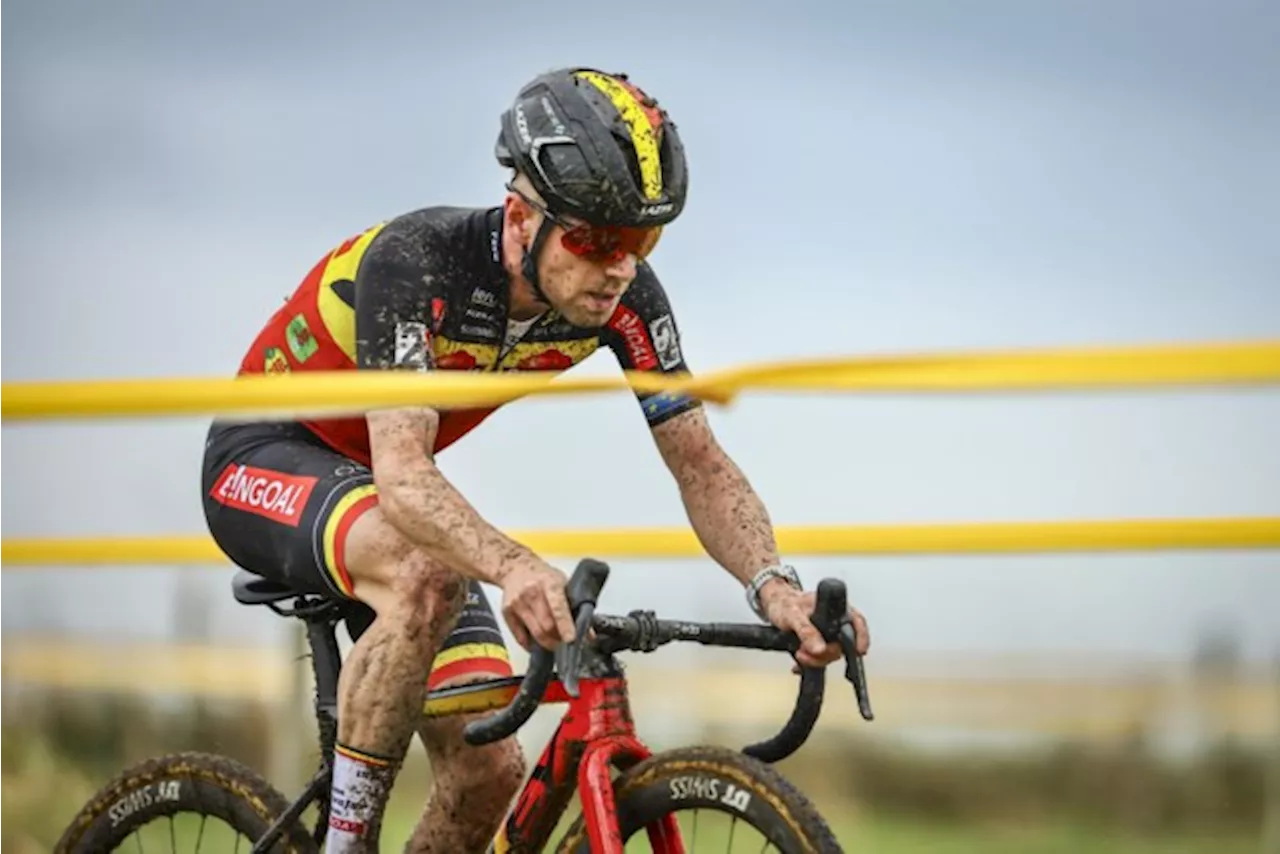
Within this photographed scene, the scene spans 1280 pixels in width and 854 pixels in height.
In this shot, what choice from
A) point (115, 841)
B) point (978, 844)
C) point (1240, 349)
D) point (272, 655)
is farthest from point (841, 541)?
point (1240, 349)

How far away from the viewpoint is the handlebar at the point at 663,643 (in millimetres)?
3738

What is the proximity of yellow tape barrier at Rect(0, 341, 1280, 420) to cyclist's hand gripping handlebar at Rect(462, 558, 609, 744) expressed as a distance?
35 centimetres

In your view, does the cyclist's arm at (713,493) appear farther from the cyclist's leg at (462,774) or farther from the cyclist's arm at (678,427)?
the cyclist's leg at (462,774)

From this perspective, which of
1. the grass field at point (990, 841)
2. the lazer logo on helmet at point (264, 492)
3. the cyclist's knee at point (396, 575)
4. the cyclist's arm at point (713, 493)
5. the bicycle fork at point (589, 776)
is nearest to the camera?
the bicycle fork at point (589, 776)

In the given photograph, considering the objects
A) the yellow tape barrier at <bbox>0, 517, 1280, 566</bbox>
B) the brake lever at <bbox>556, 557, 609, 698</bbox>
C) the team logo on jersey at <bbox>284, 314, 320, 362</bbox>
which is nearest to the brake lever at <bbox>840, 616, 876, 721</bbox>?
the brake lever at <bbox>556, 557, 609, 698</bbox>

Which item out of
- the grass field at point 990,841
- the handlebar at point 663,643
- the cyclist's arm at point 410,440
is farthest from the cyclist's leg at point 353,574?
the grass field at point 990,841

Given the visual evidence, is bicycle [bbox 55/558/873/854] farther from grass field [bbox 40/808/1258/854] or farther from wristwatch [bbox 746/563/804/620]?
grass field [bbox 40/808/1258/854]

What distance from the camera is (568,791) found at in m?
4.08

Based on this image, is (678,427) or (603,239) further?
(678,427)

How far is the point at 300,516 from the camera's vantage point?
434 centimetres

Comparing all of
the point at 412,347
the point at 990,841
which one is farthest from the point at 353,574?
the point at 990,841

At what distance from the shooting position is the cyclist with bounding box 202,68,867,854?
4055mm

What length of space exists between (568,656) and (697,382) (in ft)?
1.67

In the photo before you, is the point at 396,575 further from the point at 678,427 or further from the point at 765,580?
the point at 678,427
